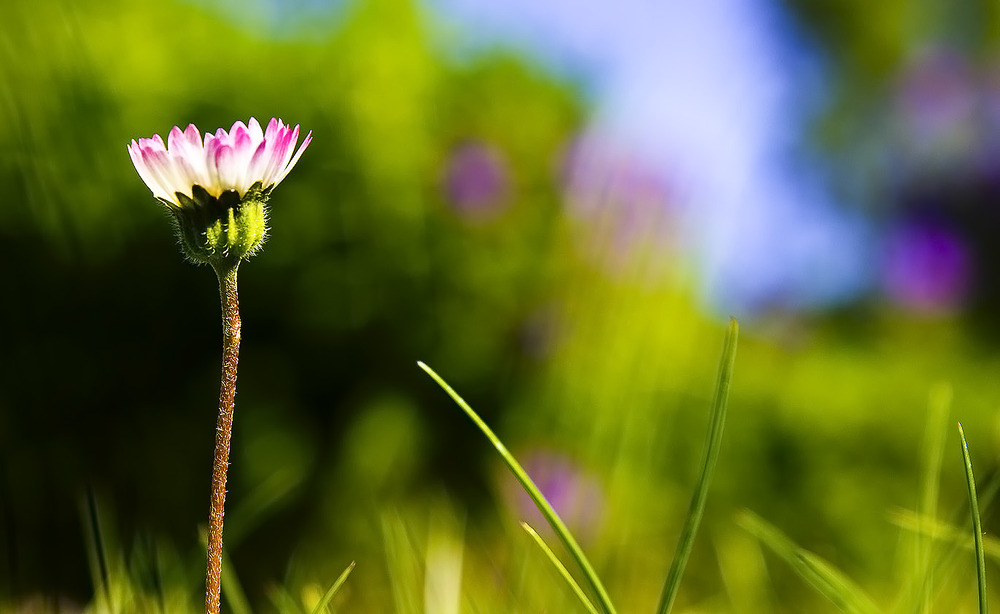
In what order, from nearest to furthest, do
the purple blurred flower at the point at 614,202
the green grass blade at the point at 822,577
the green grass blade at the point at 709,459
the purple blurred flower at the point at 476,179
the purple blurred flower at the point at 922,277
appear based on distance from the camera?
the green grass blade at the point at 709,459
the green grass blade at the point at 822,577
the purple blurred flower at the point at 614,202
the purple blurred flower at the point at 476,179
the purple blurred flower at the point at 922,277

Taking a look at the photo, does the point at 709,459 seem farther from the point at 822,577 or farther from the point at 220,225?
Result: the point at 220,225

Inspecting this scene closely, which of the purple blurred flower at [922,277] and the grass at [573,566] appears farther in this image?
the purple blurred flower at [922,277]

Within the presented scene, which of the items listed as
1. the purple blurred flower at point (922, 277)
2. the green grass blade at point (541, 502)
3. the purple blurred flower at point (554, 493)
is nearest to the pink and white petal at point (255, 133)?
the green grass blade at point (541, 502)

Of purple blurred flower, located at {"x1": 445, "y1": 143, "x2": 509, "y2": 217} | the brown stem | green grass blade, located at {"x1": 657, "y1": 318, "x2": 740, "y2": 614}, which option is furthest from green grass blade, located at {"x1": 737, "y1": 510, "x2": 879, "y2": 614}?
purple blurred flower, located at {"x1": 445, "y1": 143, "x2": 509, "y2": 217}

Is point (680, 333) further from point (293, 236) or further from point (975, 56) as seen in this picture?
point (975, 56)

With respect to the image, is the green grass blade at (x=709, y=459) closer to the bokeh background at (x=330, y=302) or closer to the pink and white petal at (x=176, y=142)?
the pink and white petal at (x=176, y=142)

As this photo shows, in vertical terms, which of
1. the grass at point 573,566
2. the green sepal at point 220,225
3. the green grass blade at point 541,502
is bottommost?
the grass at point 573,566

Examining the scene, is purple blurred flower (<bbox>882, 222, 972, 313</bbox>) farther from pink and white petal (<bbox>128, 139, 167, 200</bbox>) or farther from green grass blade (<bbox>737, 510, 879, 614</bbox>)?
→ pink and white petal (<bbox>128, 139, 167, 200</bbox>)
